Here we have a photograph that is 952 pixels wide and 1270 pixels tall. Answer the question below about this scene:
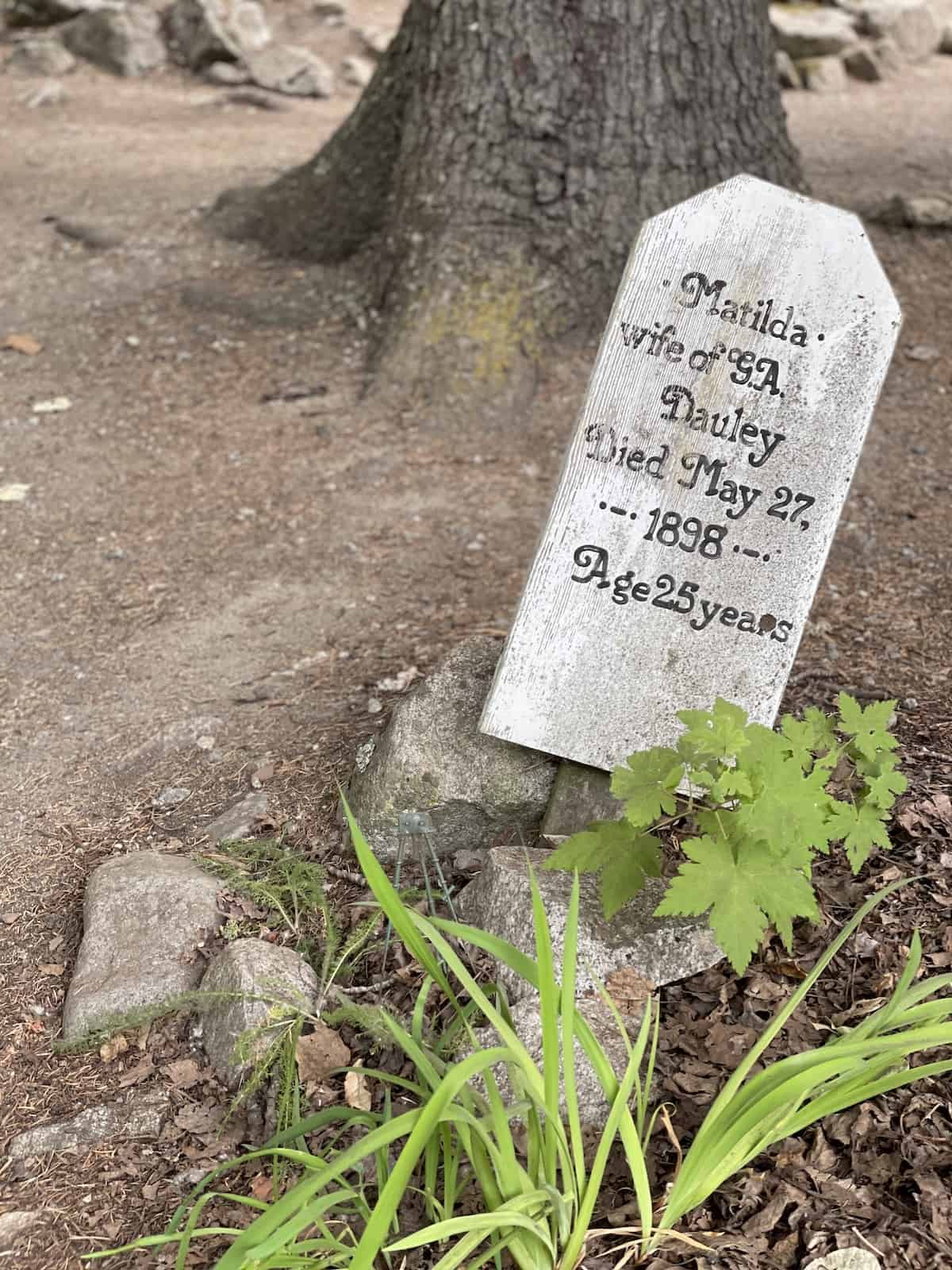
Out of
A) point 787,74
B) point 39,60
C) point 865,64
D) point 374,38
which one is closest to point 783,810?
point 787,74

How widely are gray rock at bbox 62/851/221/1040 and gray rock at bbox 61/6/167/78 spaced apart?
28.5 ft

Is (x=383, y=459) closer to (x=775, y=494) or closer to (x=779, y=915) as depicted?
(x=775, y=494)

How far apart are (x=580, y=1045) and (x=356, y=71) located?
30.5 feet

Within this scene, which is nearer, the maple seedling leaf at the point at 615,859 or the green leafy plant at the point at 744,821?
the green leafy plant at the point at 744,821

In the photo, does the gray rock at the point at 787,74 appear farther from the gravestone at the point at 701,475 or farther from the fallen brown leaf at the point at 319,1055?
the fallen brown leaf at the point at 319,1055

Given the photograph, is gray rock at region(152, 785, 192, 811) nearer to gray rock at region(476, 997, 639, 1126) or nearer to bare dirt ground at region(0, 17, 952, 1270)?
bare dirt ground at region(0, 17, 952, 1270)

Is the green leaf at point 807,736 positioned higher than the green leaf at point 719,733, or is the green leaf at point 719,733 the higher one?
the green leaf at point 719,733

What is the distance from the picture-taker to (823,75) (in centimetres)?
891

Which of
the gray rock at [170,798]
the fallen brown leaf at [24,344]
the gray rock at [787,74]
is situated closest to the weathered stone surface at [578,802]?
the gray rock at [170,798]

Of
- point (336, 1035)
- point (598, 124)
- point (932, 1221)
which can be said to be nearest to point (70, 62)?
point (598, 124)

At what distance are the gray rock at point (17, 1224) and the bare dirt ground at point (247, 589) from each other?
0.02 metres

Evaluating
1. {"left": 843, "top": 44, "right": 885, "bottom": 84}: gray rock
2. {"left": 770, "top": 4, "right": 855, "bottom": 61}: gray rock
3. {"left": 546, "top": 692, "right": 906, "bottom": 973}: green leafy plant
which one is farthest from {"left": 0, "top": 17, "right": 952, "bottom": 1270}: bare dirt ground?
{"left": 770, "top": 4, "right": 855, "bottom": 61}: gray rock

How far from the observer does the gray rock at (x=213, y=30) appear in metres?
9.31

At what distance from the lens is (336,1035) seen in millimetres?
2090
